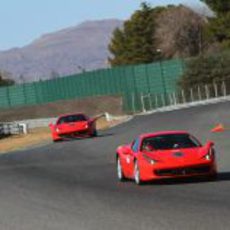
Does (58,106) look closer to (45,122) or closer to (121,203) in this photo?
(45,122)

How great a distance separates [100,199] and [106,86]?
265 feet

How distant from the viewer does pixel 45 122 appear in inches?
3529

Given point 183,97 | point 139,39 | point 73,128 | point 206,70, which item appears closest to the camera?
point 73,128

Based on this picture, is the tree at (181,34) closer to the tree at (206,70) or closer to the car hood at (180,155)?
the tree at (206,70)

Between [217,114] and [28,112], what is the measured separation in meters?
48.5

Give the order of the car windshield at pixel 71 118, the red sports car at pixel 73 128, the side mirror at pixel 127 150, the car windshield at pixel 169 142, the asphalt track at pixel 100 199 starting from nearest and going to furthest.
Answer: the asphalt track at pixel 100 199
the car windshield at pixel 169 142
the side mirror at pixel 127 150
the red sports car at pixel 73 128
the car windshield at pixel 71 118

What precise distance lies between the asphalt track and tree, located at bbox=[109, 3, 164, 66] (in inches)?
3847

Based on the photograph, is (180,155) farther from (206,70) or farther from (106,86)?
(106,86)

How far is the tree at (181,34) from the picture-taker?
127188 millimetres

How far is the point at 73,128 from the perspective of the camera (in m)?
52.4

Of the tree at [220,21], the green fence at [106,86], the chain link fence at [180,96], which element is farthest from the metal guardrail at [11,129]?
the tree at [220,21]

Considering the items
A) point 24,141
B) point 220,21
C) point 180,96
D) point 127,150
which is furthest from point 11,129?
point 127,150

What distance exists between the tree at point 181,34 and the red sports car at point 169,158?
10246 cm

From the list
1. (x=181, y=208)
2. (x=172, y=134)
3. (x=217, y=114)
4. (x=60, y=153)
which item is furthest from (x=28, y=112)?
(x=181, y=208)
